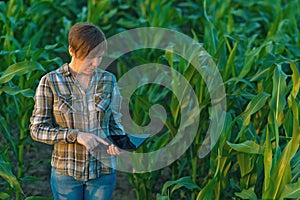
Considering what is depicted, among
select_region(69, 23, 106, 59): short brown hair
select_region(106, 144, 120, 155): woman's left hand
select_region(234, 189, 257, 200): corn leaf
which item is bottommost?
select_region(234, 189, 257, 200): corn leaf

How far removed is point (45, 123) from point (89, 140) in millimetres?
186

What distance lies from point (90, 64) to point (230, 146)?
32.3 inches

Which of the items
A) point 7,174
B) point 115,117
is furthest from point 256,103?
point 7,174

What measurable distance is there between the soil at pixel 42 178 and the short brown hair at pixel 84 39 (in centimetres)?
122

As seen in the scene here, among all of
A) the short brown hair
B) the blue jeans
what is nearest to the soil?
the blue jeans

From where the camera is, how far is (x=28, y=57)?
138 inches

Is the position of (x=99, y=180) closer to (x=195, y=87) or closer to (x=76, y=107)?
(x=76, y=107)

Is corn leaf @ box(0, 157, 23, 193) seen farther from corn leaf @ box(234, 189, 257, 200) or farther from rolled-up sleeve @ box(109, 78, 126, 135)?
corn leaf @ box(234, 189, 257, 200)

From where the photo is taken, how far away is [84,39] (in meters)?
2.28

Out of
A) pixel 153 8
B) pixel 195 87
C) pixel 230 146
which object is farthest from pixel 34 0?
pixel 230 146

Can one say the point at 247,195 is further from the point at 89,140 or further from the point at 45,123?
the point at 45,123

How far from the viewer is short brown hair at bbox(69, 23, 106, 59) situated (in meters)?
2.28

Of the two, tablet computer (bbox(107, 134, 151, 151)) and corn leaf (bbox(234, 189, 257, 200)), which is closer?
tablet computer (bbox(107, 134, 151, 151))

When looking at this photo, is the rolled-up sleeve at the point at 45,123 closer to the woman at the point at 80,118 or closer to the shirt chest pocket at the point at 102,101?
the woman at the point at 80,118
